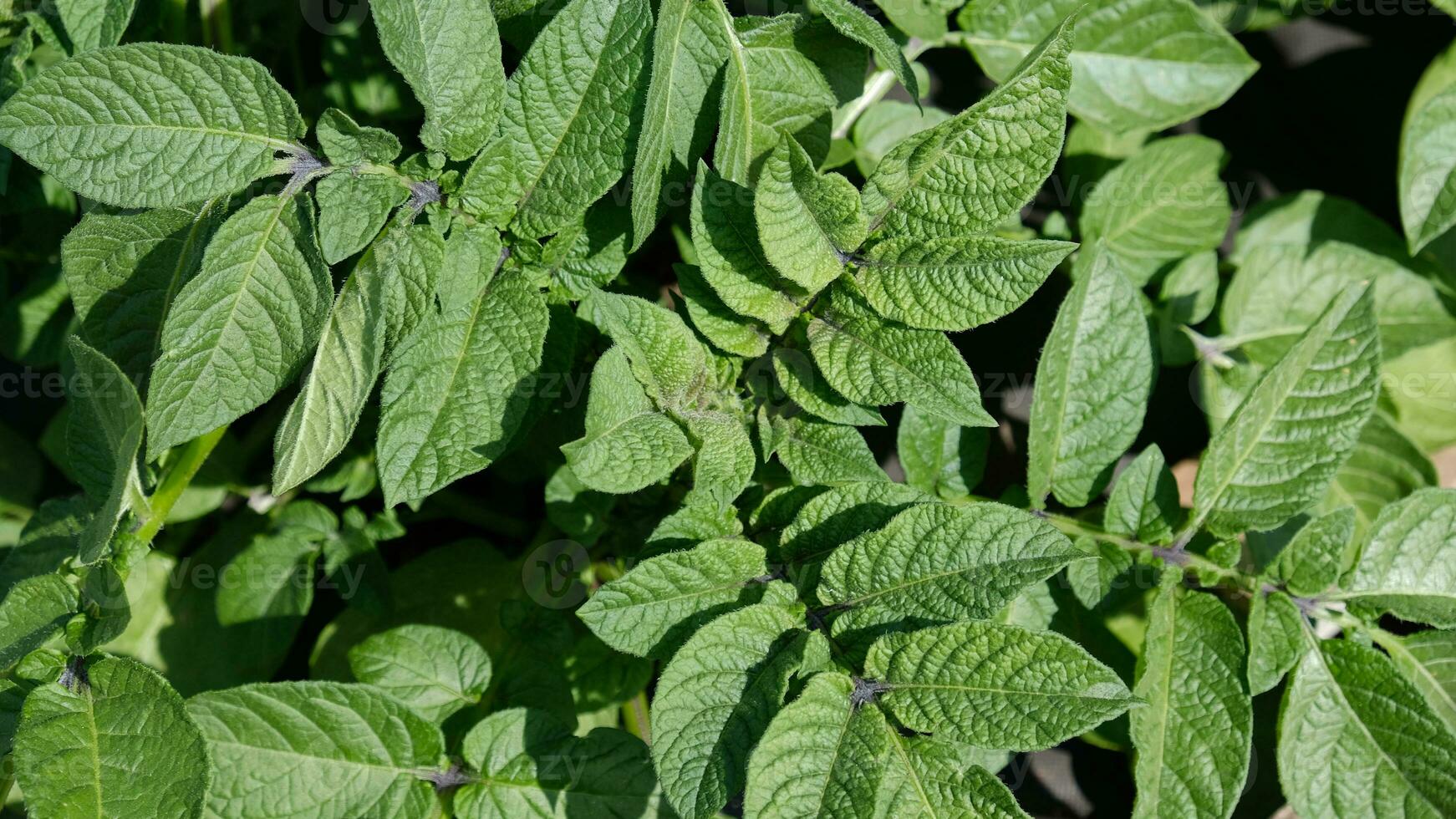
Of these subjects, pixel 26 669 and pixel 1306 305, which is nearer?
pixel 26 669

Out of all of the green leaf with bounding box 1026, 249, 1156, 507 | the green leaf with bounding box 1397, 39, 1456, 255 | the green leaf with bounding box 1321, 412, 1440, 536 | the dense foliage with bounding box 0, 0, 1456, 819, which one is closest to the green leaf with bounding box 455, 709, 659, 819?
the dense foliage with bounding box 0, 0, 1456, 819

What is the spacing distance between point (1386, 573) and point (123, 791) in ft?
4.96

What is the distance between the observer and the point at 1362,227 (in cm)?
190

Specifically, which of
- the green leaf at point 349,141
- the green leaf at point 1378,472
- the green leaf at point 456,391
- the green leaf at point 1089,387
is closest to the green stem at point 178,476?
the green leaf at point 456,391

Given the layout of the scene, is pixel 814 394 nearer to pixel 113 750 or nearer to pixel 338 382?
pixel 338 382

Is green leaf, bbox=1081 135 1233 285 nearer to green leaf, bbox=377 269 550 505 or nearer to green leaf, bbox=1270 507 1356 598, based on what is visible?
green leaf, bbox=1270 507 1356 598

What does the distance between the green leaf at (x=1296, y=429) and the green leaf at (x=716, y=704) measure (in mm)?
611

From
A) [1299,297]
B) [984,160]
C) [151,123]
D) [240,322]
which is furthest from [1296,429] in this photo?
[151,123]

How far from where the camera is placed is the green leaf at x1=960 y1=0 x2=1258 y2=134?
1.65m

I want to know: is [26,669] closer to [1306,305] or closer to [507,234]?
[507,234]

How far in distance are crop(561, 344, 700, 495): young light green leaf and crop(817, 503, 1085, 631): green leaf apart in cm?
22

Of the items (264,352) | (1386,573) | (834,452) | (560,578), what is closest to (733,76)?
(834,452)

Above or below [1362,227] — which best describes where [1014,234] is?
above

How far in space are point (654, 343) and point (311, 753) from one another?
0.68m
